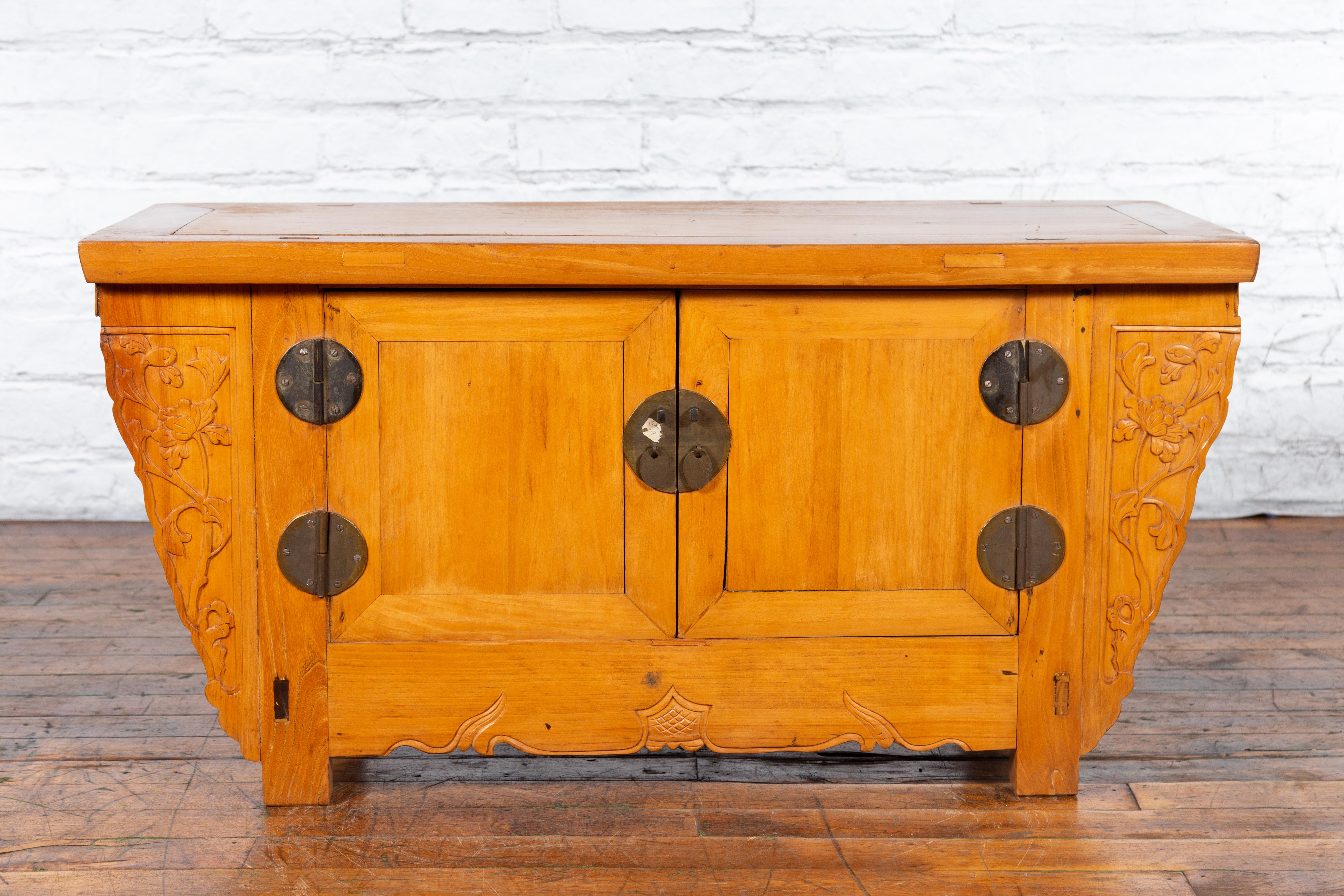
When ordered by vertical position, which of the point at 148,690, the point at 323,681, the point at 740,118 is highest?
the point at 740,118

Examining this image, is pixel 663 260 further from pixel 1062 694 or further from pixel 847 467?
pixel 1062 694

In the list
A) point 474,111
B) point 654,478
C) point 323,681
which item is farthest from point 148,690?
point 474,111

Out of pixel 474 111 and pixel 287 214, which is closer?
pixel 287 214

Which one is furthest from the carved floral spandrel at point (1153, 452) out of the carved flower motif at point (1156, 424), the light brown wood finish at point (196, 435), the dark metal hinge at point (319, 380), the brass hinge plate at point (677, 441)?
the light brown wood finish at point (196, 435)

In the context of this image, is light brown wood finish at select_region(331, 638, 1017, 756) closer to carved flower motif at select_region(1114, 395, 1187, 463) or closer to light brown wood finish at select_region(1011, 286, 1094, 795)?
light brown wood finish at select_region(1011, 286, 1094, 795)

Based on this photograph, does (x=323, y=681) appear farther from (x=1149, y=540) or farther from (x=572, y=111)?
(x=572, y=111)

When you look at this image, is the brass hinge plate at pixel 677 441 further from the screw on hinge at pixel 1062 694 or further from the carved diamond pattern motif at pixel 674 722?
the screw on hinge at pixel 1062 694

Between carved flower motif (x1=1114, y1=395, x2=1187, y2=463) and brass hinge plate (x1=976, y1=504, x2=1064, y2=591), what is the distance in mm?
137

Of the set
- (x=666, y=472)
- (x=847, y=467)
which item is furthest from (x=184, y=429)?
(x=847, y=467)

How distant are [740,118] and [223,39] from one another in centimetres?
107

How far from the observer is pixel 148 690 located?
209 cm

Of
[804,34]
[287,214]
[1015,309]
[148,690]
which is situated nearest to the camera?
[1015,309]

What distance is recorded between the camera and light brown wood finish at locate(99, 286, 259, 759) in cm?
161

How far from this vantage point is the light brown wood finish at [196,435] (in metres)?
1.61
